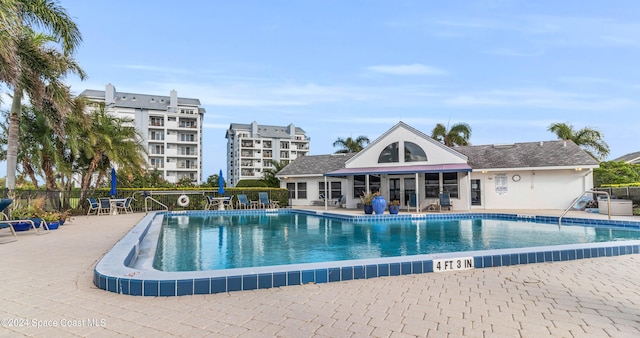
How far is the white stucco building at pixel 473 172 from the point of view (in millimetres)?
18641

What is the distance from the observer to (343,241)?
33.1ft

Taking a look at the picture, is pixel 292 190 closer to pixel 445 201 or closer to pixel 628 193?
pixel 445 201

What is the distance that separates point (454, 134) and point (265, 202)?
19416 millimetres

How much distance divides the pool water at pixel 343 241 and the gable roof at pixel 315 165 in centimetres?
1097

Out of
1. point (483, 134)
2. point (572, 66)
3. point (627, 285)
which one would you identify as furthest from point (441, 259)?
point (483, 134)

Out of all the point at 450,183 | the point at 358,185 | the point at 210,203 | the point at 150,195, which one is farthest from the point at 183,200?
the point at 450,183

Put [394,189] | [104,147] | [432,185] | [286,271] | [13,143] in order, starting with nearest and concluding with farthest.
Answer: [286,271] < [13,143] < [104,147] < [432,185] < [394,189]

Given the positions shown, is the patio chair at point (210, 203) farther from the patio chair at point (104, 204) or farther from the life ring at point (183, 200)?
the patio chair at point (104, 204)

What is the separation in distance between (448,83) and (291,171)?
41.1 ft

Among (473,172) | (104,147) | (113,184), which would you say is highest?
(104,147)

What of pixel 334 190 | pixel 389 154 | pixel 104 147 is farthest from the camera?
pixel 334 190

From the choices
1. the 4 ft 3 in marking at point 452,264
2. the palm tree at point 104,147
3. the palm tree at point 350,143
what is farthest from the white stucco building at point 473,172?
the palm tree at point 350,143

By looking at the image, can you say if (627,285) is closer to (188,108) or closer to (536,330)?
(536,330)

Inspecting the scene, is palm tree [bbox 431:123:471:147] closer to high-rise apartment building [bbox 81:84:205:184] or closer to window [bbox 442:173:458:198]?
window [bbox 442:173:458:198]
